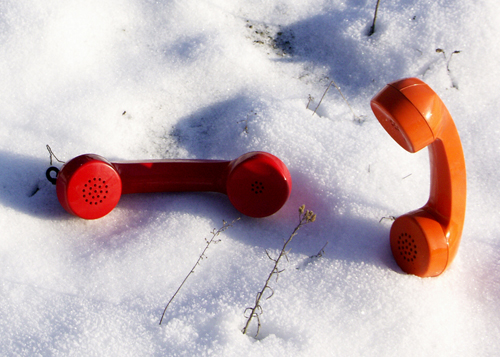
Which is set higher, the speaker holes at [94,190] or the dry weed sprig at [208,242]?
the speaker holes at [94,190]

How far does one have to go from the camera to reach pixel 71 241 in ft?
4.58

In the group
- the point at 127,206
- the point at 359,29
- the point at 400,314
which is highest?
the point at 359,29

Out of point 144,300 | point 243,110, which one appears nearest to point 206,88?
point 243,110

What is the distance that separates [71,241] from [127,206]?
0.67 feet

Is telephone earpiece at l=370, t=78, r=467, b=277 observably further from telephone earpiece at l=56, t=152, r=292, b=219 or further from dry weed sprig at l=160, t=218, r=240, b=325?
dry weed sprig at l=160, t=218, r=240, b=325

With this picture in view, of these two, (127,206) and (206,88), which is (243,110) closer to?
(206,88)

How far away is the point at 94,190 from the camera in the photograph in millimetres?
1374

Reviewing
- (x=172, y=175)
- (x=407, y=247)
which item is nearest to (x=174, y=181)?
(x=172, y=175)

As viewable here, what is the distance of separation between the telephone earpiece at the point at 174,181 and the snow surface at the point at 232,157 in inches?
2.6

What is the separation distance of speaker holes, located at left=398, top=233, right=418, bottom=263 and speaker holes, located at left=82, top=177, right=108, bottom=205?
88 cm

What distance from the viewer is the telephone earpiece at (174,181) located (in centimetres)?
136

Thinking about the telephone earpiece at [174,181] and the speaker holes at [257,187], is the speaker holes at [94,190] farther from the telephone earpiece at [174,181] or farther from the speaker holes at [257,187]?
the speaker holes at [257,187]

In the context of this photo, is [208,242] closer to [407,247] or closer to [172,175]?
[172,175]

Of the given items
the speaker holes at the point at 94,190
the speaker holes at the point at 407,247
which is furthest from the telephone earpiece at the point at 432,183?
the speaker holes at the point at 94,190
